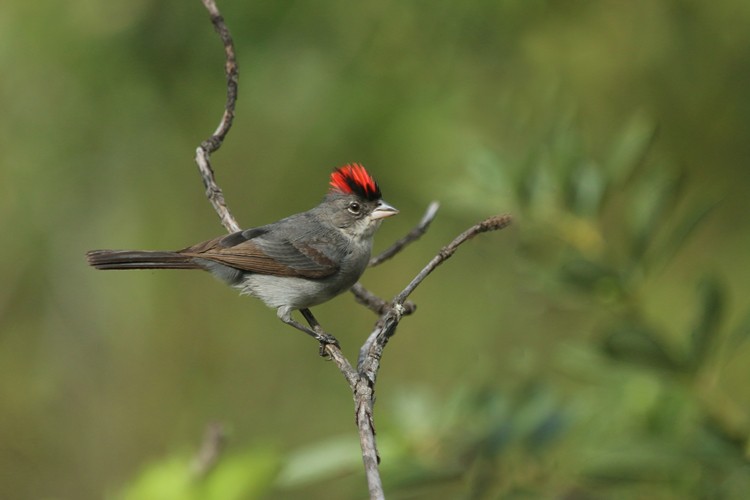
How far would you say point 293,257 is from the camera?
4.00m

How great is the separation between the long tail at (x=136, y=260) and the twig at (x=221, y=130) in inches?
10.6

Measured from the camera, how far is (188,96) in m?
5.96

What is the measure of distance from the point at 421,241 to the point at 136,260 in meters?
2.97

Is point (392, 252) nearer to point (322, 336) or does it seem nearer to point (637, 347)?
point (322, 336)

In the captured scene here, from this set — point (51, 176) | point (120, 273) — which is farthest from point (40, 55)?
point (120, 273)

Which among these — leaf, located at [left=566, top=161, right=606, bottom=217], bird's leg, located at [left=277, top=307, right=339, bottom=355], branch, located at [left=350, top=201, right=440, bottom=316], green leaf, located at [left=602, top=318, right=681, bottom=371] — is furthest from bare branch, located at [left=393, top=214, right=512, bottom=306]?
leaf, located at [left=566, top=161, right=606, bottom=217]

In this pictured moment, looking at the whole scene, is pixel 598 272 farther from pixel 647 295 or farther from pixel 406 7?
pixel 406 7

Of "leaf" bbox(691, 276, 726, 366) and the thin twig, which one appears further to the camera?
"leaf" bbox(691, 276, 726, 366)

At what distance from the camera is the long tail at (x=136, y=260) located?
134 inches

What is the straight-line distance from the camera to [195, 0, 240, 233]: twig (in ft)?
10.1

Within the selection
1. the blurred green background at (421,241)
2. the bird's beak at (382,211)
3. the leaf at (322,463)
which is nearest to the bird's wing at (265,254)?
the bird's beak at (382,211)

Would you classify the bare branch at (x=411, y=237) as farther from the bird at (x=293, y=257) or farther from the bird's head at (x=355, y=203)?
the bird's head at (x=355, y=203)

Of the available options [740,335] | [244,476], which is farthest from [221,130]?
[740,335]

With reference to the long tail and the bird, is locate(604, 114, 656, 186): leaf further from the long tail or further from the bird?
the long tail
